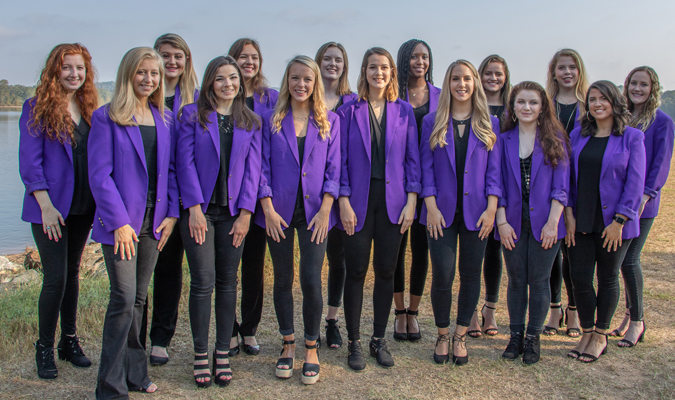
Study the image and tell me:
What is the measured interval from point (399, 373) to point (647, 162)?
266 cm

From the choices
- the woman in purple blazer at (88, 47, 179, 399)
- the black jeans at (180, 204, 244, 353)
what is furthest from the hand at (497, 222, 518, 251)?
the woman in purple blazer at (88, 47, 179, 399)

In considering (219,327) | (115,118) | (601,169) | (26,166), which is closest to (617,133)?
(601,169)

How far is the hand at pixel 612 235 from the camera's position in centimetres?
365

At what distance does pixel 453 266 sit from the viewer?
369 centimetres

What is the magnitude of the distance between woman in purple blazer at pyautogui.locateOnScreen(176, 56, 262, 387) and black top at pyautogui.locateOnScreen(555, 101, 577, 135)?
2688mm

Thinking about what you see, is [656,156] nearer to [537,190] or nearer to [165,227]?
[537,190]

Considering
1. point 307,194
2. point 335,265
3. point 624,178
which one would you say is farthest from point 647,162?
point 307,194

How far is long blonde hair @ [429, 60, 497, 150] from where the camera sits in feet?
11.9

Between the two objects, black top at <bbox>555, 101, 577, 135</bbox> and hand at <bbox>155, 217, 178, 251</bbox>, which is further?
black top at <bbox>555, 101, 577, 135</bbox>

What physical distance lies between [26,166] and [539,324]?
3818 mm

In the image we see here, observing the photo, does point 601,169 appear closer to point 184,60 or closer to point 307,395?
point 307,395

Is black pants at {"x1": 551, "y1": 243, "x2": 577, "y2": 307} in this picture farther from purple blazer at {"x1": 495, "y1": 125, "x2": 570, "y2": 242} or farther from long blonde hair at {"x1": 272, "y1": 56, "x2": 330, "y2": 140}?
long blonde hair at {"x1": 272, "y1": 56, "x2": 330, "y2": 140}

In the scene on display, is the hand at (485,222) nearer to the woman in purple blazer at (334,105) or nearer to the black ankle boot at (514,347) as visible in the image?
the black ankle boot at (514,347)

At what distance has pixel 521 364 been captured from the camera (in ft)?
12.4
